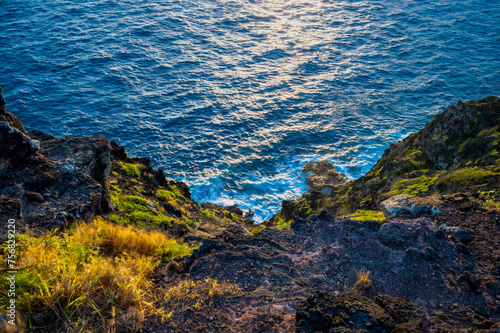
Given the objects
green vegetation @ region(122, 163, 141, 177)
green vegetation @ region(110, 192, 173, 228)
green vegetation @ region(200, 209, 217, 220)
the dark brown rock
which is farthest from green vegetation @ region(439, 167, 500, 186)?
green vegetation @ region(122, 163, 141, 177)

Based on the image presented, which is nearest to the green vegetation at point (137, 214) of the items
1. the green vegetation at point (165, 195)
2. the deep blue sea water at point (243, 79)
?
the green vegetation at point (165, 195)

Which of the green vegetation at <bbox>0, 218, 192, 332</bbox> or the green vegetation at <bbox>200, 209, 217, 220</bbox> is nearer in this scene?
the green vegetation at <bbox>0, 218, 192, 332</bbox>

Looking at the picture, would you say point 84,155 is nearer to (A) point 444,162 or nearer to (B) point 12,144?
(B) point 12,144

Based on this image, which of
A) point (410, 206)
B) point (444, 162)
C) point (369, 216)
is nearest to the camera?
point (410, 206)

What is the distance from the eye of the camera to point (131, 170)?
15500mm

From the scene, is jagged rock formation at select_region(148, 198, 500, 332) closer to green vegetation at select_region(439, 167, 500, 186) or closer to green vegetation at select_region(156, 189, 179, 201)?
green vegetation at select_region(439, 167, 500, 186)

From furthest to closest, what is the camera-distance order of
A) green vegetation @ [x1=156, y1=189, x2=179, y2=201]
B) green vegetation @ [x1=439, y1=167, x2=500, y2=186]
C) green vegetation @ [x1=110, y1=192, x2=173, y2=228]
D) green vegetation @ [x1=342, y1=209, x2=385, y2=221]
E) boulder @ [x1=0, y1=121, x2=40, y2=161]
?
green vegetation @ [x1=156, y1=189, x2=179, y2=201] → green vegetation @ [x1=110, y1=192, x2=173, y2=228] → green vegetation @ [x1=439, y1=167, x2=500, y2=186] → green vegetation @ [x1=342, y1=209, x2=385, y2=221] → boulder @ [x1=0, y1=121, x2=40, y2=161]

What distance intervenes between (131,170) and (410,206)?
12.5 metres

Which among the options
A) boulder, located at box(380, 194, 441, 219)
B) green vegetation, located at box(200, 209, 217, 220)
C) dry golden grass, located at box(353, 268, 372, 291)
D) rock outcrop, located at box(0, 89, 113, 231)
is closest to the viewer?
dry golden grass, located at box(353, 268, 372, 291)

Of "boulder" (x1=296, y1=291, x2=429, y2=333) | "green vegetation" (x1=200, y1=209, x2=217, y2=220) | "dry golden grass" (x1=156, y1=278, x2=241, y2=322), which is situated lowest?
"green vegetation" (x1=200, y1=209, x2=217, y2=220)

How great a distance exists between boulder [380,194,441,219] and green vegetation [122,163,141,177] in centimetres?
1151

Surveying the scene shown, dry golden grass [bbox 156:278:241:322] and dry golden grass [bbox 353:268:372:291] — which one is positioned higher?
dry golden grass [bbox 156:278:241:322]

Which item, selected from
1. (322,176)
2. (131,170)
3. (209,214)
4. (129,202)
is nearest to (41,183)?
(129,202)

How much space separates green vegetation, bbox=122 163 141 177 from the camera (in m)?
15.3
